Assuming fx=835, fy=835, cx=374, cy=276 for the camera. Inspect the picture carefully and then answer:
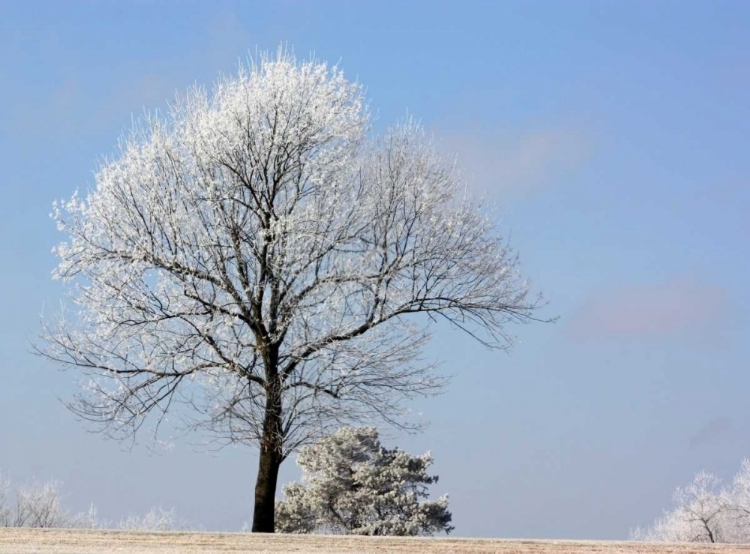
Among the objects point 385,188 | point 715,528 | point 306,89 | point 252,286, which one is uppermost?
point 306,89

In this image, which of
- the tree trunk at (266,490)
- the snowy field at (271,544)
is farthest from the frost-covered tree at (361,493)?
the snowy field at (271,544)

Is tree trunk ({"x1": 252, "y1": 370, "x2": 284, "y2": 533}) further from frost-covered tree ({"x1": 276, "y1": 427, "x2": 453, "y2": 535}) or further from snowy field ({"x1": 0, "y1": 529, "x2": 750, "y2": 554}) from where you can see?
frost-covered tree ({"x1": 276, "y1": 427, "x2": 453, "y2": 535})

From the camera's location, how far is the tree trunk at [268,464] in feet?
59.6

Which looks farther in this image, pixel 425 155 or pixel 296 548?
pixel 425 155

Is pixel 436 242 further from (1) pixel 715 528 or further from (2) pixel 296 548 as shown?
(1) pixel 715 528

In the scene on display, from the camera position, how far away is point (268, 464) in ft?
60.4

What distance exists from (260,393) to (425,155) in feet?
22.2

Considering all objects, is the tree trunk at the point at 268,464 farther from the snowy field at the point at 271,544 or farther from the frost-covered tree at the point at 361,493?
the frost-covered tree at the point at 361,493

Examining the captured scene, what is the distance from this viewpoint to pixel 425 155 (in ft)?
65.0

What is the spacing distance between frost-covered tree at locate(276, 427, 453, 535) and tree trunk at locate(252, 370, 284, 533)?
765 cm

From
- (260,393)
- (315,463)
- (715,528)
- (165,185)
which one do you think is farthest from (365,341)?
(715,528)

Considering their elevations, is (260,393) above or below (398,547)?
above

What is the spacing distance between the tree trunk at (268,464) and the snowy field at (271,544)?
13.8 feet

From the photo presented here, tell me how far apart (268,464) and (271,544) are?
530 cm
